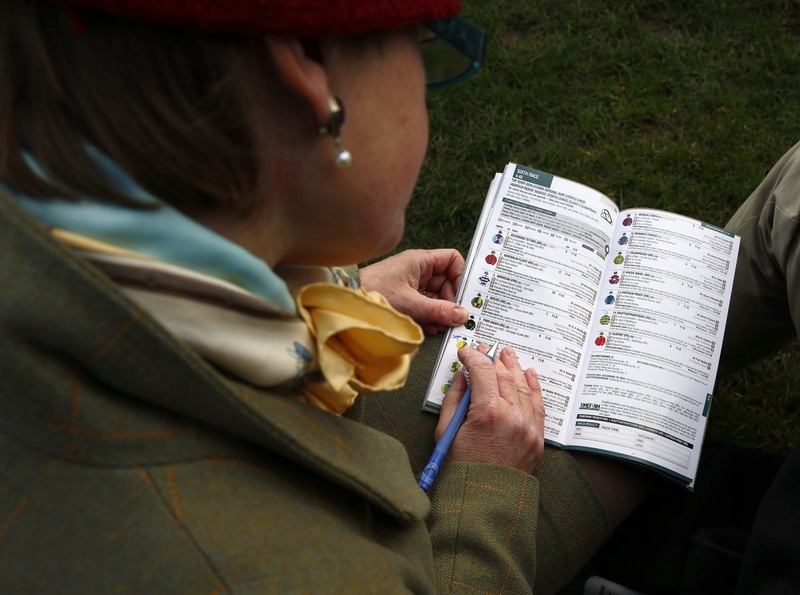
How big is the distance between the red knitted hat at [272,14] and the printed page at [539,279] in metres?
0.85

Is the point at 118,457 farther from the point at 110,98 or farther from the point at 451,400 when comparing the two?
the point at 451,400

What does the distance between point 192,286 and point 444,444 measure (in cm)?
71

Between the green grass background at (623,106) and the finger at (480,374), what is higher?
the green grass background at (623,106)

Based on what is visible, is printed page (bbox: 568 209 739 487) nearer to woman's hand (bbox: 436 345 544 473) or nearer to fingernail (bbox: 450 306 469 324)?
woman's hand (bbox: 436 345 544 473)

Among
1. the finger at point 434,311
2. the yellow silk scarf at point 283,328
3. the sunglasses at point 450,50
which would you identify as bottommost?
the yellow silk scarf at point 283,328

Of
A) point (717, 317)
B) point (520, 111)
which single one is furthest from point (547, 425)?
→ point (520, 111)

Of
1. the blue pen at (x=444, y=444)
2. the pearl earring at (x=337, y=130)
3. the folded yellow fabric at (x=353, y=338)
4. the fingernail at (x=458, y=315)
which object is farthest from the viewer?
the fingernail at (x=458, y=315)

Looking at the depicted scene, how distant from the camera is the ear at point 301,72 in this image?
69cm

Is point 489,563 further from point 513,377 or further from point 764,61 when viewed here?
point 764,61

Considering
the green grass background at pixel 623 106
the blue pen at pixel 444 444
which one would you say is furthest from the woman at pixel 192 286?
the green grass background at pixel 623 106

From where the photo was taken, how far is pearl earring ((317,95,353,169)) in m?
0.75

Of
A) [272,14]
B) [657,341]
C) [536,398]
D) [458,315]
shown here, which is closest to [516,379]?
[536,398]

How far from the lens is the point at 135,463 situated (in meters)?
0.71

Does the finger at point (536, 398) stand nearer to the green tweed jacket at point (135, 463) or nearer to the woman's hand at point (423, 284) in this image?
the woman's hand at point (423, 284)
